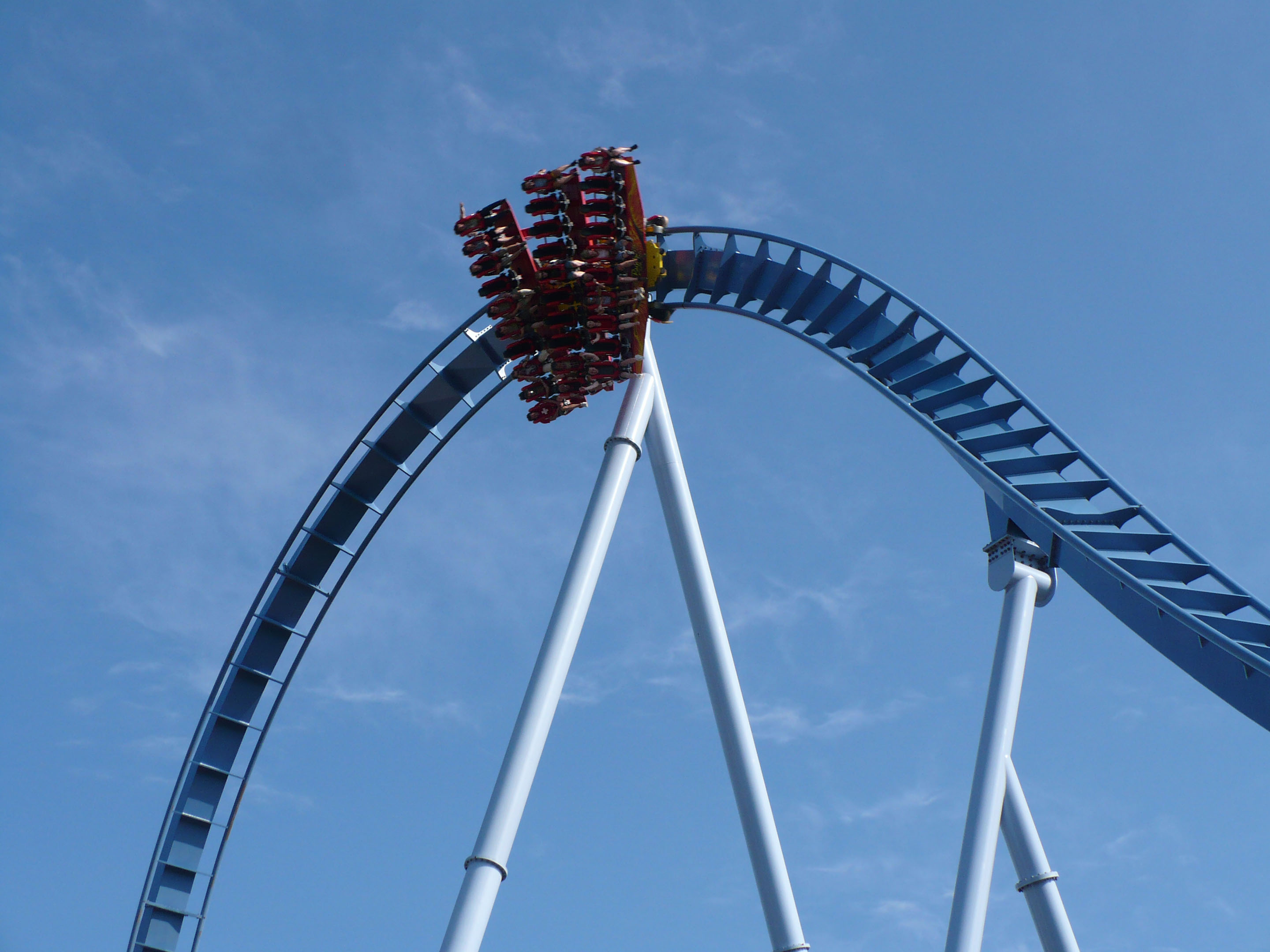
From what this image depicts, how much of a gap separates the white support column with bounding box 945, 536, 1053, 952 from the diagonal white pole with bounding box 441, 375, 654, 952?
2577 mm

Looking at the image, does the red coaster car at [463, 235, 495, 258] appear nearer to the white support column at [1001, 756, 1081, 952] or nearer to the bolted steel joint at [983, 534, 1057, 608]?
the bolted steel joint at [983, 534, 1057, 608]

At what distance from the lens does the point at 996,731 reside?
7.73m

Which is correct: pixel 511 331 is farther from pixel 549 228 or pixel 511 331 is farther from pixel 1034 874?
pixel 1034 874

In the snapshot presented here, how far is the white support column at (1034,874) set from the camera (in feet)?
26.5

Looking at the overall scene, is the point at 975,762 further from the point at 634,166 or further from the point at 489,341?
the point at 489,341

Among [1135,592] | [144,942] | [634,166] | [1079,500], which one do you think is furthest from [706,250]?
[144,942]

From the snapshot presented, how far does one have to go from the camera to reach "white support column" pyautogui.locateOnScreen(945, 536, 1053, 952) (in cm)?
709

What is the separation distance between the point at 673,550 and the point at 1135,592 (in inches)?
139

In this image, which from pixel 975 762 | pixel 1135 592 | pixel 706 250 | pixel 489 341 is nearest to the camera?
pixel 1135 592

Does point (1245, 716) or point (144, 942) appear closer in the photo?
point (1245, 716)

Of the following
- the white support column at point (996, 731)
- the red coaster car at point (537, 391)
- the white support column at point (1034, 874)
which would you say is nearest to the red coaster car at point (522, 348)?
the red coaster car at point (537, 391)

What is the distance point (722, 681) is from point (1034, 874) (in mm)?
2445

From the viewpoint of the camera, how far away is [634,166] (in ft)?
29.6

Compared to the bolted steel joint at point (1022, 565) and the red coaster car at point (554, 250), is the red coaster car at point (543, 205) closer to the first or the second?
the red coaster car at point (554, 250)
